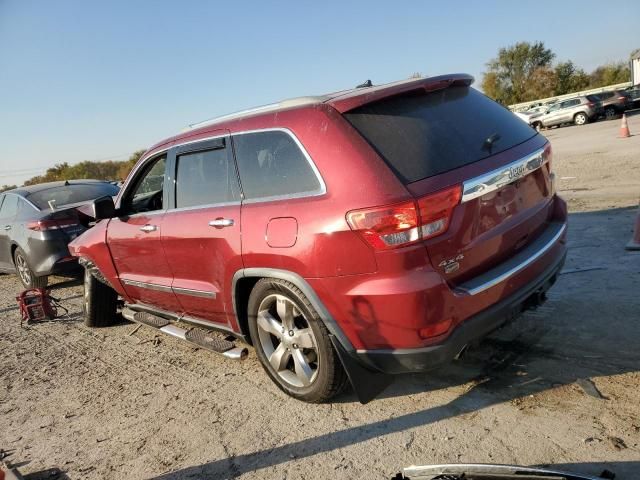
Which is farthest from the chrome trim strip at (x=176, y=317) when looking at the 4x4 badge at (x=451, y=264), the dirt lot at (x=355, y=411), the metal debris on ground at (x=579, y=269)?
the metal debris on ground at (x=579, y=269)

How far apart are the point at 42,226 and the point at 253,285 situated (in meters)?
5.07

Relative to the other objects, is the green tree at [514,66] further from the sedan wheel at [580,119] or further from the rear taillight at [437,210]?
the rear taillight at [437,210]

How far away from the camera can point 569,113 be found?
95.5 feet

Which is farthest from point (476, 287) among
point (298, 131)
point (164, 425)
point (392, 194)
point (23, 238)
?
point (23, 238)

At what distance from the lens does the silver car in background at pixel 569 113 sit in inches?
1112

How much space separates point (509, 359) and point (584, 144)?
623 inches

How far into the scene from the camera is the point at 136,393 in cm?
387

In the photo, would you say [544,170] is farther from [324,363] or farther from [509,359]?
[324,363]

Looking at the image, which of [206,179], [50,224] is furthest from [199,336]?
[50,224]

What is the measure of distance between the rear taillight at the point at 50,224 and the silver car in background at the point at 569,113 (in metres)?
25.9

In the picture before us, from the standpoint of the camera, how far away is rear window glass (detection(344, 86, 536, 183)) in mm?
2738

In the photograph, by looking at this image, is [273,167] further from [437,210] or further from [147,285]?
[147,285]

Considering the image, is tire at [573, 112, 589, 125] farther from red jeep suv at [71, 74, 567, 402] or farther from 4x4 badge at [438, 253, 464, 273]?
4x4 badge at [438, 253, 464, 273]

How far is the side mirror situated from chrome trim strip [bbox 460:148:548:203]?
3147 millimetres
